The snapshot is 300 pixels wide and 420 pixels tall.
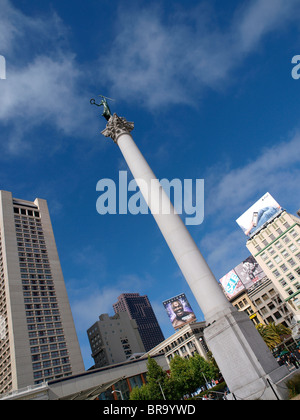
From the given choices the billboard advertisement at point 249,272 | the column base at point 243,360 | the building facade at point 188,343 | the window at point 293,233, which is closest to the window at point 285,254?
the window at point 293,233

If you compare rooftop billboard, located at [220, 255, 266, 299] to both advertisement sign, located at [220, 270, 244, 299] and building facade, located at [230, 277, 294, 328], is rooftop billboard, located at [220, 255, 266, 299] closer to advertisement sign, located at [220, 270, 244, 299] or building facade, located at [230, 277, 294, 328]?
advertisement sign, located at [220, 270, 244, 299]

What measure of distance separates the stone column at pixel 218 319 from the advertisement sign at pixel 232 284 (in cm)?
9807

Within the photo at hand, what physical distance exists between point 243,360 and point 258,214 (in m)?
95.9

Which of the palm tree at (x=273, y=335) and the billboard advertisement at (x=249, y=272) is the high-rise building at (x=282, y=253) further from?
the palm tree at (x=273, y=335)

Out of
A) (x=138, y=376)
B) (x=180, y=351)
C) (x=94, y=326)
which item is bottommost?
(x=138, y=376)

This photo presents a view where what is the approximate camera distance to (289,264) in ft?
295

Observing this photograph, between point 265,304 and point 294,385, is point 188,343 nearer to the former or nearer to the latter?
point 265,304

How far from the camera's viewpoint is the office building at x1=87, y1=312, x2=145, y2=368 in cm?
13662

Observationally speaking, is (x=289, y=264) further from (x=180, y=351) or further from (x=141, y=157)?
(x=141, y=157)

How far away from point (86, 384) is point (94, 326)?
8494 cm

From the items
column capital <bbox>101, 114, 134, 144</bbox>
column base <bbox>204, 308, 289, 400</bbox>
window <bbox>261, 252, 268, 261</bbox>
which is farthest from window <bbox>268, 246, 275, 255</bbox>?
column base <bbox>204, 308, 289, 400</bbox>

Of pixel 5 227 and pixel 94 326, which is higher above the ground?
pixel 5 227

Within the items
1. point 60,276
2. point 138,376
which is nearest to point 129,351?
point 60,276

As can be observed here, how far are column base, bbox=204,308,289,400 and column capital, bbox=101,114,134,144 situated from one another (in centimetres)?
2044
